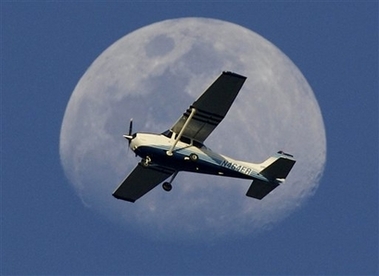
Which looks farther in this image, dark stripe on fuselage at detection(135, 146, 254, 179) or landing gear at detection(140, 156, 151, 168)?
landing gear at detection(140, 156, 151, 168)

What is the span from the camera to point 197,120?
95.4 meters

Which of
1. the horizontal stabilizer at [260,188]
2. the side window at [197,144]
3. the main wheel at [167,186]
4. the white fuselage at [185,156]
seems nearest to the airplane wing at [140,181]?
the main wheel at [167,186]

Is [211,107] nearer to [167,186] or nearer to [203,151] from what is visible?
[203,151]

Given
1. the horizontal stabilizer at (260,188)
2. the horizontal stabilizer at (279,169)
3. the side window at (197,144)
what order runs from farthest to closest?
the horizontal stabilizer at (260,188) < the horizontal stabilizer at (279,169) < the side window at (197,144)

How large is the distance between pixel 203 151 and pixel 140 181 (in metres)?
6.50

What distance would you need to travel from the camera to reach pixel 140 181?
10156 centimetres

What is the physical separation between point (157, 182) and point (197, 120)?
772 centimetres

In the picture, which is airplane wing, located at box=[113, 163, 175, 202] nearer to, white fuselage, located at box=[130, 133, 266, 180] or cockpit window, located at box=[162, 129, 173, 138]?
white fuselage, located at box=[130, 133, 266, 180]

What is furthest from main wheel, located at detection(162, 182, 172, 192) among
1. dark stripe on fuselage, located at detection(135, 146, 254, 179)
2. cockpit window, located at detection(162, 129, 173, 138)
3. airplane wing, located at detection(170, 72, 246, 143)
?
airplane wing, located at detection(170, 72, 246, 143)

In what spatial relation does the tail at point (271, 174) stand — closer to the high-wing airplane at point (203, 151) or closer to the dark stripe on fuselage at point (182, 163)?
the high-wing airplane at point (203, 151)

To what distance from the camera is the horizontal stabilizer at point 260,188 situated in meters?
97.9

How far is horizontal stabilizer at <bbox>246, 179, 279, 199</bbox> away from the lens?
97875 mm

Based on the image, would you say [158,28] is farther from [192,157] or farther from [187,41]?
[192,157]

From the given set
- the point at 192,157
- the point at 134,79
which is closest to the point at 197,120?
the point at 192,157
